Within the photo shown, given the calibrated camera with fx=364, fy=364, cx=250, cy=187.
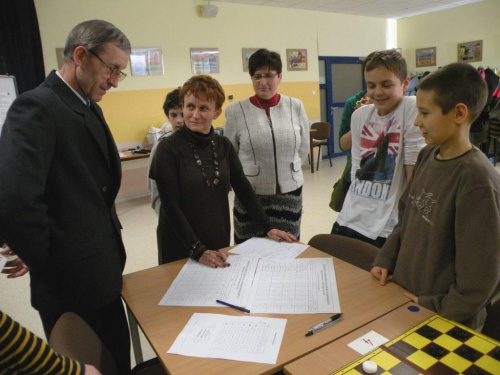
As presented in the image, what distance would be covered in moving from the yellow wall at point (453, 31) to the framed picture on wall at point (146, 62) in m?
5.94

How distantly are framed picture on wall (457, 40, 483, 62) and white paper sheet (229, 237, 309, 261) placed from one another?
7.87 metres

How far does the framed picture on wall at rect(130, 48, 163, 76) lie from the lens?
5.30 m

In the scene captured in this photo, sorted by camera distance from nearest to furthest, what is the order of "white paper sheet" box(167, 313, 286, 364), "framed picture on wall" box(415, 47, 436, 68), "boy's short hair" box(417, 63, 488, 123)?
"white paper sheet" box(167, 313, 286, 364) → "boy's short hair" box(417, 63, 488, 123) → "framed picture on wall" box(415, 47, 436, 68)

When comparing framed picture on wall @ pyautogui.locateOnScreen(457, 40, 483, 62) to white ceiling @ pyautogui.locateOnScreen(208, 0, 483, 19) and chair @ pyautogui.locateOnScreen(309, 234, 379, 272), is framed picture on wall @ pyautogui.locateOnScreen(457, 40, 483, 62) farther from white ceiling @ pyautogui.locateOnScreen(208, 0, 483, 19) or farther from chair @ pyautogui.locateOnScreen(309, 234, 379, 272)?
chair @ pyautogui.locateOnScreen(309, 234, 379, 272)

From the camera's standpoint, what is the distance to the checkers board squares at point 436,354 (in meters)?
0.77

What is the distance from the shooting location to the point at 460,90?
1091 millimetres

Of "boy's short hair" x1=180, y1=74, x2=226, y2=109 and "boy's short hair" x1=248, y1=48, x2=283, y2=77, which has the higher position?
"boy's short hair" x1=248, y1=48, x2=283, y2=77

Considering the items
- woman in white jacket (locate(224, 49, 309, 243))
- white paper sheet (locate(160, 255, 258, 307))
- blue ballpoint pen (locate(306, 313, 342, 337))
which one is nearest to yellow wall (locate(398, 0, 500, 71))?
woman in white jacket (locate(224, 49, 309, 243))

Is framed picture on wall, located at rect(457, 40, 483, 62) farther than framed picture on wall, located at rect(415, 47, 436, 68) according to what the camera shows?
No

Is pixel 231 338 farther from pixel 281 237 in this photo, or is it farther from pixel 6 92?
pixel 6 92

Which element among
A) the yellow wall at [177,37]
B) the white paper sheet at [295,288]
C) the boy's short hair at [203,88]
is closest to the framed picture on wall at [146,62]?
the yellow wall at [177,37]

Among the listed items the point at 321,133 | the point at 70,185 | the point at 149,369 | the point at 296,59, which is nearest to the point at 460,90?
the point at 70,185

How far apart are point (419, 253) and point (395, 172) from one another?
19.8 inches

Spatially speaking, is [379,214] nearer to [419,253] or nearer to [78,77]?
[419,253]
